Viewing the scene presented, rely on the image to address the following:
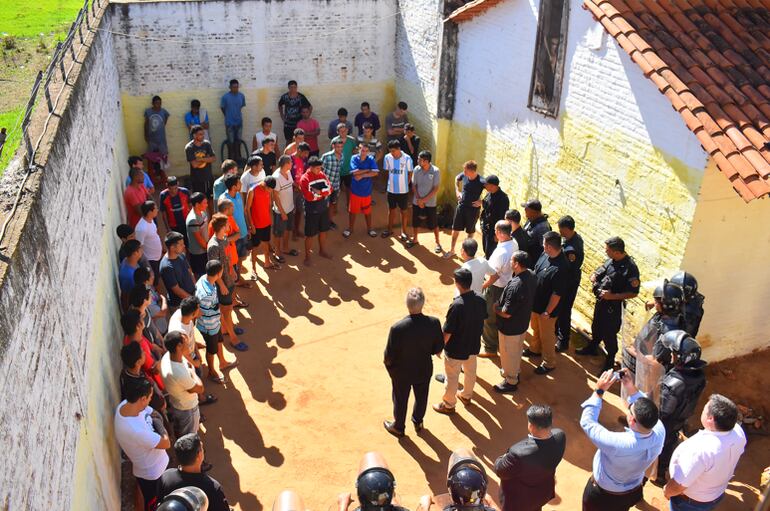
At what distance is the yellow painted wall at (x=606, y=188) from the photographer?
7.14 meters

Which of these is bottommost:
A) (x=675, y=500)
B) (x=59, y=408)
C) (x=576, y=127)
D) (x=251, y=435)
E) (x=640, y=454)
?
(x=251, y=435)

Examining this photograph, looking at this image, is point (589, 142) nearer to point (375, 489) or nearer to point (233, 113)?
point (375, 489)

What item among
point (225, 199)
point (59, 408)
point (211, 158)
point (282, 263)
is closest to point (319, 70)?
point (211, 158)

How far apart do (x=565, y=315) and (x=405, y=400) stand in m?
2.59

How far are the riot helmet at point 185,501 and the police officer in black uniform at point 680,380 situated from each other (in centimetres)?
384

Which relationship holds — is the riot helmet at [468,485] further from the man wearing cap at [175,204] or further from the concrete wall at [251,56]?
the concrete wall at [251,56]

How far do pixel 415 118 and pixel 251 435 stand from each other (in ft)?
27.0

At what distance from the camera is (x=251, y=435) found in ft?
22.1

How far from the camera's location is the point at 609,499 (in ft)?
16.2

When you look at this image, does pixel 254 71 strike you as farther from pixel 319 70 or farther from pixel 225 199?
pixel 225 199

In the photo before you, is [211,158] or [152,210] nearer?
[152,210]

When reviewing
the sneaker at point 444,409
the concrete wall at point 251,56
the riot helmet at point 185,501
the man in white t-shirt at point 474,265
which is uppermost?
the concrete wall at point 251,56

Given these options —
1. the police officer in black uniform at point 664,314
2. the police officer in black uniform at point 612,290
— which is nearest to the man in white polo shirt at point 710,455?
the police officer in black uniform at point 664,314

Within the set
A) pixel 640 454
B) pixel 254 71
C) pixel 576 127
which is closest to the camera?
→ pixel 640 454
